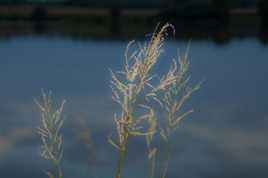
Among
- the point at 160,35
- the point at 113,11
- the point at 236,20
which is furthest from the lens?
the point at 236,20

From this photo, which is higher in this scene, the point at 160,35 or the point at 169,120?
the point at 160,35

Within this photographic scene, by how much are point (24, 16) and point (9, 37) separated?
1122cm

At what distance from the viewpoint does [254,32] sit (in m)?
33.5

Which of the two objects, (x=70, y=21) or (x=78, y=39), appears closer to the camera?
(x=78, y=39)

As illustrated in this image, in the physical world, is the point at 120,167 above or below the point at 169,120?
below

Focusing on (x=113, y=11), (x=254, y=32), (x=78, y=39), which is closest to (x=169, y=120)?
(x=78, y=39)

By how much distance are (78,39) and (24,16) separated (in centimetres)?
1336

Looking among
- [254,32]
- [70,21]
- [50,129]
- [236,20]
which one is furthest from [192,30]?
[50,129]

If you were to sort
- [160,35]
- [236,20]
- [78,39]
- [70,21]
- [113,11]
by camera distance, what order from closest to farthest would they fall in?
1. [160,35]
2. [78,39]
3. [113,11]
4. [236,20]
5. [70,21]

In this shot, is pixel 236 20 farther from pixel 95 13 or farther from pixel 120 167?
pixel 120 167

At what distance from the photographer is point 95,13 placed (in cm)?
4272

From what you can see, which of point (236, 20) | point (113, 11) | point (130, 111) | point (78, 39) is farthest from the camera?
point (236, 20)

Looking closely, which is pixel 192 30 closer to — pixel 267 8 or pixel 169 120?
pixel 267 8

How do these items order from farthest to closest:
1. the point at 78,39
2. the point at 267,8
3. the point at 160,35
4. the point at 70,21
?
the point at 70,21, the point at 267,8, the point at 78,39, the point at 160,35
